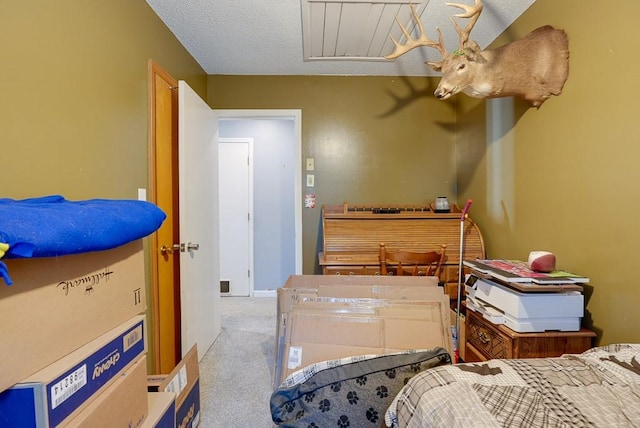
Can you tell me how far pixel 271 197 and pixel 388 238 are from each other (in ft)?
6.23

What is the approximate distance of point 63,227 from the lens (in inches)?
26.2

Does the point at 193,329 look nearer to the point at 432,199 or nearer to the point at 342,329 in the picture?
the point at 342,329

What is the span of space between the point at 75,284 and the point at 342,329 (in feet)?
3.89

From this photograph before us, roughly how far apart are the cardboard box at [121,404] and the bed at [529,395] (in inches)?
31.2

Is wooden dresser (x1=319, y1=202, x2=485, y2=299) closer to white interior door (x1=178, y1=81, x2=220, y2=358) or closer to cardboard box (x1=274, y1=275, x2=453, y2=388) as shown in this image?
cardboard box (x1=274, y1=275, x2=453, y2=388)

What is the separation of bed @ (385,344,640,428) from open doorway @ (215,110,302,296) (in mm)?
3054

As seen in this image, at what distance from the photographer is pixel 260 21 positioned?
2.02m

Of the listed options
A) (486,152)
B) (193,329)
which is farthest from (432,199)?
(193,329)

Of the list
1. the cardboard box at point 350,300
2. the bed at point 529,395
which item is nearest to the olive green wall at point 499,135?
the bed at point 529,395

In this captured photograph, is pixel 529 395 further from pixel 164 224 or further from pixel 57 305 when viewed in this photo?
pixel 164 224

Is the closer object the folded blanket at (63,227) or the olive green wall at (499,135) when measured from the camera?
the folded blanket at (63,227)

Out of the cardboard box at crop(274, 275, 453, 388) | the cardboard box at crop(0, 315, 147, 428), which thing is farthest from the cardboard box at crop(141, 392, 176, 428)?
the cardboard box at crop(274, 275, 453, 388)

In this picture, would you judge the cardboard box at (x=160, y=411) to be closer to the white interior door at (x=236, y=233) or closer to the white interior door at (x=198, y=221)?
the white interior door at (x=198, y=221)

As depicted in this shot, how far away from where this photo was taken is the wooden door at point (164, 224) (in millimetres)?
1876
